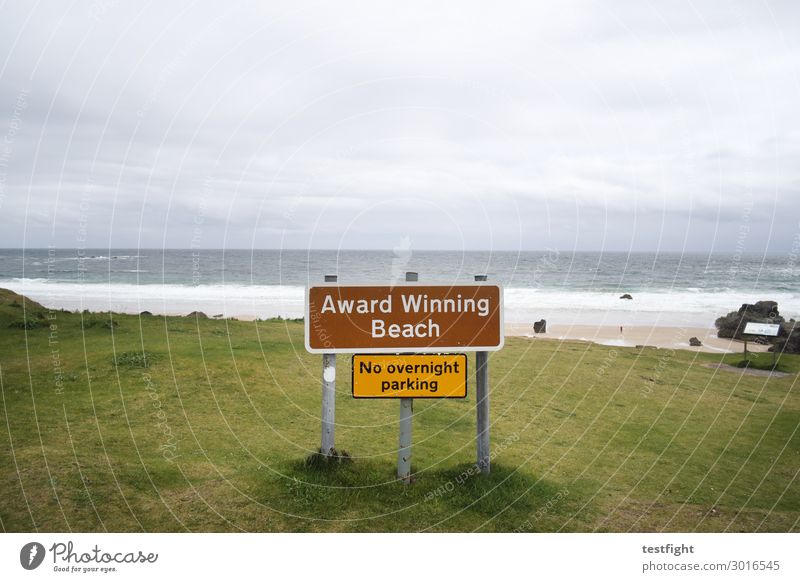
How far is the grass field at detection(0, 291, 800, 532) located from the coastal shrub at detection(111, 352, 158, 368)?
6 centimetres

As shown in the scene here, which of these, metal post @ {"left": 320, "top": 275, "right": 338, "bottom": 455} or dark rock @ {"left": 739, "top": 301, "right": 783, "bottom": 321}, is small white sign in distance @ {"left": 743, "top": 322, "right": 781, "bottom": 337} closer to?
metal post @ {"left": 320, "top": 275, "right": 338, "bottom": 455}

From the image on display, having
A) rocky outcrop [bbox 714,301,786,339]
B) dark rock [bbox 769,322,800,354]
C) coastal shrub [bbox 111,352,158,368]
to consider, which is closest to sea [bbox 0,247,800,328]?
rocky outcrop [bbox 714,301,786,339]

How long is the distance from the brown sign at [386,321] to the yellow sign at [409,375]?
6.7 inches

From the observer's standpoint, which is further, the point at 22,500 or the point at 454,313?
the point at 454,313

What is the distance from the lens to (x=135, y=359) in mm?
12203

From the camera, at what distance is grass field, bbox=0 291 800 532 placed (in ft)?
21.9

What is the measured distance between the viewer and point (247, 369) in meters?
12.5

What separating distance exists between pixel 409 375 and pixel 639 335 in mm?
27657

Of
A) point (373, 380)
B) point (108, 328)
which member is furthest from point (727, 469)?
point (108, 328)

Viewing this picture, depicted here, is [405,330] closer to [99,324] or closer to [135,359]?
[135,359]

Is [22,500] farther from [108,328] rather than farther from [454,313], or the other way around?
[108,328]

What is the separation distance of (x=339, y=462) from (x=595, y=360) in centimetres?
1193

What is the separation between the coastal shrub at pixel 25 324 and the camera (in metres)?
16.5

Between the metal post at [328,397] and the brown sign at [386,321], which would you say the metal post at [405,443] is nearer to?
the brown sign at [386,321]
